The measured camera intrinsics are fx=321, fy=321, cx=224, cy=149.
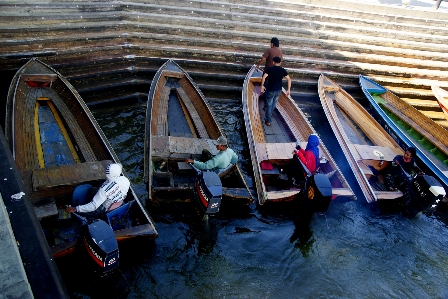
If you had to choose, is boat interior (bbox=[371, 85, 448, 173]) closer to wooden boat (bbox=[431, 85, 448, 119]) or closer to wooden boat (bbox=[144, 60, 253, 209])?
wooden boat (bbox=[431, 85, 448, 119])

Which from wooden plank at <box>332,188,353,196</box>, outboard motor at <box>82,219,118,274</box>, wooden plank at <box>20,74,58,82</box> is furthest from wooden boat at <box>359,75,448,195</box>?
wooden plank at <box>20,74,58,82</box>

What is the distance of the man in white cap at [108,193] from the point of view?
498 centimetres

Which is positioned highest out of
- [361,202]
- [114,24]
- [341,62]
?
[114,24]

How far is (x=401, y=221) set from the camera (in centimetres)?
696

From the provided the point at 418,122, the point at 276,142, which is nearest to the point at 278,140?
the point at 276,142

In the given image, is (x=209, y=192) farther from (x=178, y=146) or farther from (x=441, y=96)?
(x=441, y=96)

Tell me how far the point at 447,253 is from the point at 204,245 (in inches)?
192

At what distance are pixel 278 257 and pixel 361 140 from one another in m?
5.11

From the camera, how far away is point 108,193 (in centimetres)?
505

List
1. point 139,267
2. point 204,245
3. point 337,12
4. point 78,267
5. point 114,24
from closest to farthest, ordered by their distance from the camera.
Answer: point 78,267 < point 139,267 < point 204,245 < point 114,24 < point 337,12

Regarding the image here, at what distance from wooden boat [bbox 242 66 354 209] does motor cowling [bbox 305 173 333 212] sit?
130 mm

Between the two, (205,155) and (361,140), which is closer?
(205,155)

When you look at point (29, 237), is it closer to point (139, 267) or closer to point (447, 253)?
point (139, 267)

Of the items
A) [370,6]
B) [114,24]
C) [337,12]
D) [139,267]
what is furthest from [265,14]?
[139,267]
